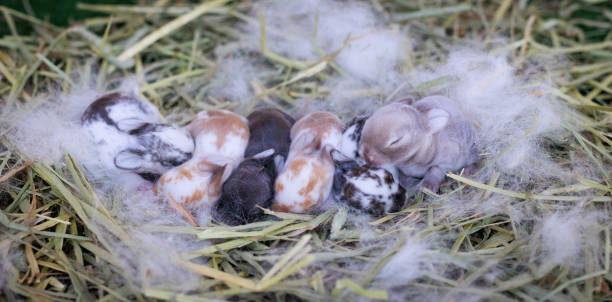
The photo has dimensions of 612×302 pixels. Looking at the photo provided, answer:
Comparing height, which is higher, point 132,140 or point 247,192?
point 132,140

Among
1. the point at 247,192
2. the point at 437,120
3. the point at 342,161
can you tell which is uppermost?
the point at 437,120

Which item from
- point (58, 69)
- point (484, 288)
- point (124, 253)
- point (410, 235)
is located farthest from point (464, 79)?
point (58, 69)

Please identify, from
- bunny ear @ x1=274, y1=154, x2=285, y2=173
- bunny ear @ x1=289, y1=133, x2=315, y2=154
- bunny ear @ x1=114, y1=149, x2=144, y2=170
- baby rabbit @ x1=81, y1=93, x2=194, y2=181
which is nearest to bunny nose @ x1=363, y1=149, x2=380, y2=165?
bunny ear @ x1=289, y1=133, x2=315, y2=154

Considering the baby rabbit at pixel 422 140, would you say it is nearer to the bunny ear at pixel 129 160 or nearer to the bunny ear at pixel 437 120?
the bunny ear at pixel 437 120

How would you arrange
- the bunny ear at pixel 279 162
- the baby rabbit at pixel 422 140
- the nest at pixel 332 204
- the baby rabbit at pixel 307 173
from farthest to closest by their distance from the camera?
the bunny ear at pixel 279 162 → the baby rabbit at pixel 422 140 → the baby rabbit at pixel 307 173 → the nest at pixel 332 204

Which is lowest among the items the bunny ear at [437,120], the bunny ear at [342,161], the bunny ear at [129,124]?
the bunny ear at [342,161]

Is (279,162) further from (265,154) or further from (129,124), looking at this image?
(129,124)

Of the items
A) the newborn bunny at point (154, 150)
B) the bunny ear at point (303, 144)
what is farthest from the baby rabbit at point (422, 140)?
the newborn bunny at point (154, 150)

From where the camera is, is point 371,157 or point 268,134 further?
point 268,134

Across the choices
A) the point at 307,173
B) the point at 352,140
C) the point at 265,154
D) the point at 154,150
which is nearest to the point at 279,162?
the point at 265,154
